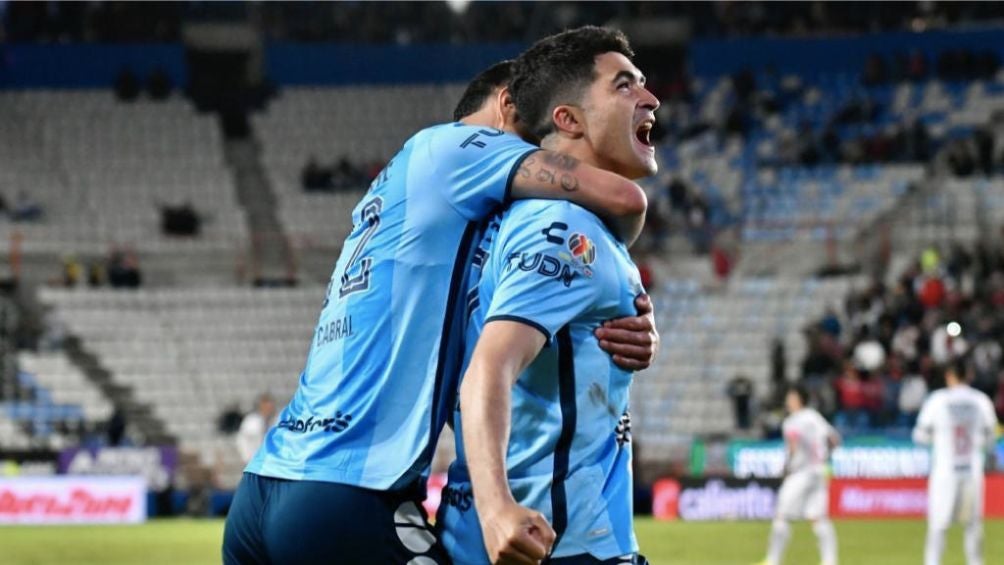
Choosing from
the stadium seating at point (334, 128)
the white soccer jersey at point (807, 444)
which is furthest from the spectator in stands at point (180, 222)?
the white soccer jersey at point (807, 444)

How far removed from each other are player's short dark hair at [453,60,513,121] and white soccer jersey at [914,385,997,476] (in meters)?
12.9

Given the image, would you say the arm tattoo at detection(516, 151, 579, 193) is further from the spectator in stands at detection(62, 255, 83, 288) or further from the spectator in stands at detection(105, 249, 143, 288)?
the spectator in stands at detection(62, 255, 83, 288)

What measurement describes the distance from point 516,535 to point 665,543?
17236 millimetres

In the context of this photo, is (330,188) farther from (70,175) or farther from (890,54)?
(890,54)

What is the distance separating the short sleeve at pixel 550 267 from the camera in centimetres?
349

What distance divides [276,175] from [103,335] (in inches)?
269

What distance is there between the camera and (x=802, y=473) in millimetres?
17891

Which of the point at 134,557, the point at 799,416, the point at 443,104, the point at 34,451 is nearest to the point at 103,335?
the point at 34,451

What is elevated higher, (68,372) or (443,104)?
(443,104)

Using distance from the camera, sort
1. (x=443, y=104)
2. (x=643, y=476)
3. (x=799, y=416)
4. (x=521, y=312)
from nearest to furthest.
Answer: (x=521, y=312)
(x=799, y=416)
(x=643, y=476)
(x=443, y=104)

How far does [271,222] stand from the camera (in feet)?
117

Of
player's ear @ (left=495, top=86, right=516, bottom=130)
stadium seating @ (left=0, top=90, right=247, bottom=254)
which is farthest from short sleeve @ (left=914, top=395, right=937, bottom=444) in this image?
stadium seating @ (left=0, top=90, right=247, bottom=254)

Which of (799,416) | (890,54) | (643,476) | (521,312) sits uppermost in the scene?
(890,54)

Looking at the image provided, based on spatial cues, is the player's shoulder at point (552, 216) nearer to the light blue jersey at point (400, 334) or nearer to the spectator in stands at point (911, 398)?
the light blue jersey at point (400, 334)
